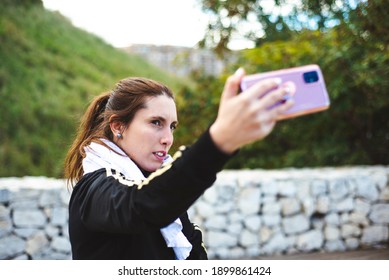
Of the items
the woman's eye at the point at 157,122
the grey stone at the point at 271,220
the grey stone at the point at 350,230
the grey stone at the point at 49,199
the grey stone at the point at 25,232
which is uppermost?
the woman's eye at the point at 157,122

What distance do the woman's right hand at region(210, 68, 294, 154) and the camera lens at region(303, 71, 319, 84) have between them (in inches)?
3.1

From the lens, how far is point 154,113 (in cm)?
130

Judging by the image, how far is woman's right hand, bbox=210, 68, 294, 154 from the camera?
0.79 metres

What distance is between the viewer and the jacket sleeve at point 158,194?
2.77 ft

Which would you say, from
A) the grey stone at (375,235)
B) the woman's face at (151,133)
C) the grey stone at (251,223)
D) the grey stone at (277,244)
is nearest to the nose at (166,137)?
the woman's face at (151,133)

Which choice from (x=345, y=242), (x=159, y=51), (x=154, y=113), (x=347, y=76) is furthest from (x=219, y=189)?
(x=159, y=51)

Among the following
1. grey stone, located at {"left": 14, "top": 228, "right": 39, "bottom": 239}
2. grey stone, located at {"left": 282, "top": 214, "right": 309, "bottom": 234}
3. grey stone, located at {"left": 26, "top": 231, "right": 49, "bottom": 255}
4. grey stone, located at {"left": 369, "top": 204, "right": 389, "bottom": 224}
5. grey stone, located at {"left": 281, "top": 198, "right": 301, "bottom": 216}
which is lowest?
grey stone, located at {"left": 369, "top": 204, "right": 389, "bottom": 224}

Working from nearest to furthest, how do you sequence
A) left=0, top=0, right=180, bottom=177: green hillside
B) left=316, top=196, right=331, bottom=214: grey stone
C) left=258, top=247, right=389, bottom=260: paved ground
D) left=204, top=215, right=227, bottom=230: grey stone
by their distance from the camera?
left=258, top=247, right=389, bottom=260: paved ground
left=204, top=215, right=227, bottom=230: grey stone
left=316, top=196, right=331, bottom=214: grey stone
left=0, top=0, right=180, bottom=177: green hillside

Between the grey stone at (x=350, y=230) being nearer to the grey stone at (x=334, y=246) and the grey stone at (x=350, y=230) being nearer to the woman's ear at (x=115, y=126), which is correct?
the grey stone at (x=334, y=246)

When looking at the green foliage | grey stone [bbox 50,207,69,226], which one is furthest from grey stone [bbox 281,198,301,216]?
grey stone [bbox 50,207,69,226]

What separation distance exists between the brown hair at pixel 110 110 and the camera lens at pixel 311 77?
1.78 feet

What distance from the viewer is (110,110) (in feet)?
4.70

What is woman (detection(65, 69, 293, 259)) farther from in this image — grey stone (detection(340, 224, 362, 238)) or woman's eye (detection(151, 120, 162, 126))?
grey stone (detection(340, 224, 362, 238))

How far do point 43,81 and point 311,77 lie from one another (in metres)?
8.72
